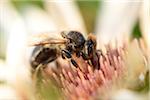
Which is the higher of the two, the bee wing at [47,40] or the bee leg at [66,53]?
the bee wing at [47,40]

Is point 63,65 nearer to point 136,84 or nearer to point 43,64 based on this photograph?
point 43,64

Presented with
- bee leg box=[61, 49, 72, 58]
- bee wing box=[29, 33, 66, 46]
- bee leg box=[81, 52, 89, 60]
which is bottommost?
bee leg box=[81, 52, 89, 60]

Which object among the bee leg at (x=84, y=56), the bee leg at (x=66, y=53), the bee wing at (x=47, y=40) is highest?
the bee wing at (x=47, y=40)

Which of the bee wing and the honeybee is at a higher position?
the bee wing

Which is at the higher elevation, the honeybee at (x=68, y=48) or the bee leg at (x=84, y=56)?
the honeybee at (x=68, y=48)

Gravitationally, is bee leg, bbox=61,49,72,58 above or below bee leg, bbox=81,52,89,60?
above

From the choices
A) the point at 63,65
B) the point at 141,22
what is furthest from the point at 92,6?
the point at 63,65

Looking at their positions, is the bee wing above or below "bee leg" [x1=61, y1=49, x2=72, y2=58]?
above

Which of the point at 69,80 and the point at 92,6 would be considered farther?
the point at 92,6
